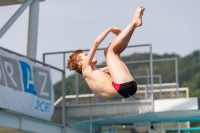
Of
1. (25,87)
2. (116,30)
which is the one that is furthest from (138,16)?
(25,87)

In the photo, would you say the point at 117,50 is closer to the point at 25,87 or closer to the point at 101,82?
the point at 101,82

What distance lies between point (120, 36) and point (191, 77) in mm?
64398

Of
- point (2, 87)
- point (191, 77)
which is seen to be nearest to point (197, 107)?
point (2, 87)

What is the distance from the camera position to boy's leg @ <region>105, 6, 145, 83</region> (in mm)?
8805

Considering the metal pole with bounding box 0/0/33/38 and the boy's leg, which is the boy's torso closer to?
the boy's leg

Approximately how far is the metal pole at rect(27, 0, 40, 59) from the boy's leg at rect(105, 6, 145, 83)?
9.95 m

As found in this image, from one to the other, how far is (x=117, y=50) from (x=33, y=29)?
407 inches

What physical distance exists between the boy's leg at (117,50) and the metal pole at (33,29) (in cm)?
995

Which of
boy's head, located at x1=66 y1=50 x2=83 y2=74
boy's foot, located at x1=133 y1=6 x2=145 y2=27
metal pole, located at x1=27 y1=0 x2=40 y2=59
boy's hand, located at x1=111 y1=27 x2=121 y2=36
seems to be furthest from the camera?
metal pole, located at x1=27 y1=0 x2=40 y2=59

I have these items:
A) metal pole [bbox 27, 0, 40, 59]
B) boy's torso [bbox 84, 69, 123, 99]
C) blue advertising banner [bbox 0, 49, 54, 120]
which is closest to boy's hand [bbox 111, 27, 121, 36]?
boy's torso [bbox 84, 69, 123, 99]

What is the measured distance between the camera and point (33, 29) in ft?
62.4

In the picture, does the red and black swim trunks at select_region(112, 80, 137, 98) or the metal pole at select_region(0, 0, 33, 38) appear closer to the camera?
the red and black swim trunks at select_region(112, 80, 137, 98)

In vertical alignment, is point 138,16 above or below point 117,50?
above

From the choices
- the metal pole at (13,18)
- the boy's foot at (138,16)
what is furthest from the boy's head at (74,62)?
the metal pole at (13,18)
